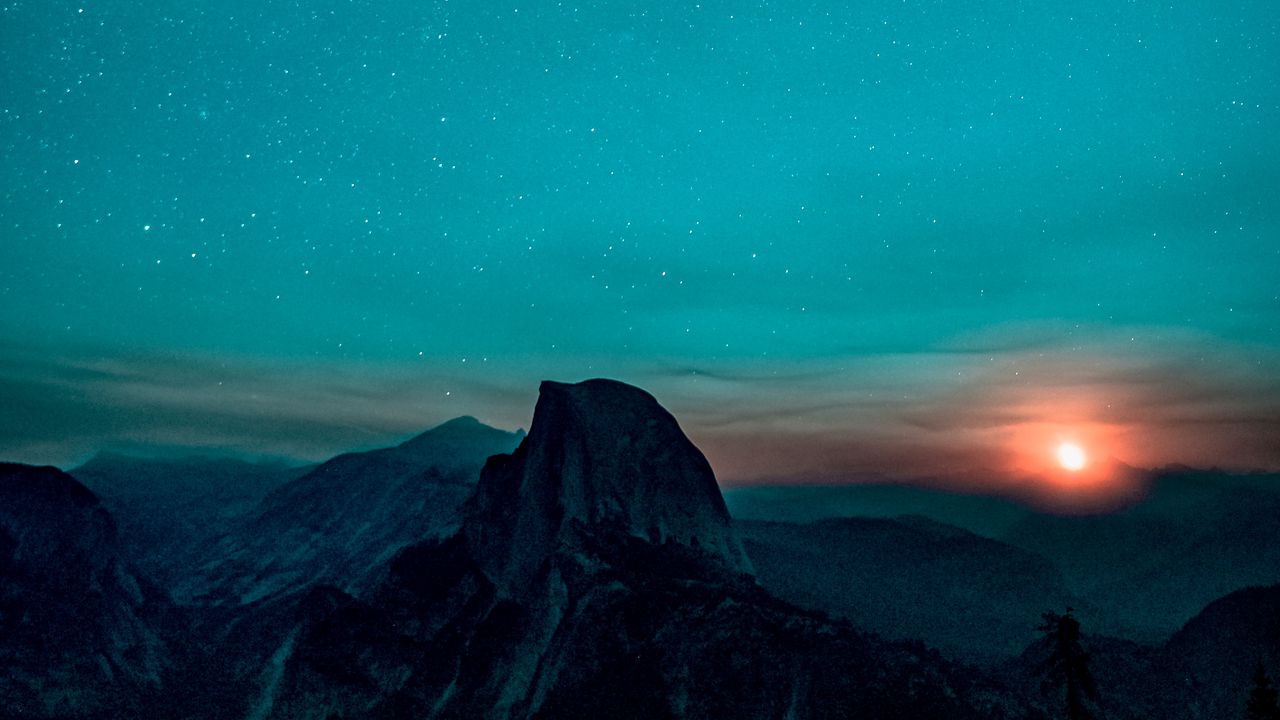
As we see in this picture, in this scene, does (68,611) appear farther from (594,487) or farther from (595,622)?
(595,622)

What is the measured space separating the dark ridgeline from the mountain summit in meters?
0.27

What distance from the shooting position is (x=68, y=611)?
10556cm

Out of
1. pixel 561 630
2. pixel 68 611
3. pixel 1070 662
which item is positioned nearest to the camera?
pixel 1070 662

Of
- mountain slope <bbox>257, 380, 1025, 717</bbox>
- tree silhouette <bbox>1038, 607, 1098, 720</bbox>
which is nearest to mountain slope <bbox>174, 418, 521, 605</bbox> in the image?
mountain slope <bbox>257, 380, 1025, 717</bbox>

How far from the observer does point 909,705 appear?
165ft

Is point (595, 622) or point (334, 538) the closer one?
point (595, 622)

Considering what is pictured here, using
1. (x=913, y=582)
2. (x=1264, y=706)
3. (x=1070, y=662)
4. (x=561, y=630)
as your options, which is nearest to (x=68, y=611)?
(x=561, y=630)

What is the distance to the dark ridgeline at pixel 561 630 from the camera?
56562mm

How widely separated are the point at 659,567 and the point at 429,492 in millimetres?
111230

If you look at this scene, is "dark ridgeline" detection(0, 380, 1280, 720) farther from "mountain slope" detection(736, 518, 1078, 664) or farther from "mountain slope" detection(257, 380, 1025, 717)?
"mountain slope" detection(736, 518, 1078, 664)

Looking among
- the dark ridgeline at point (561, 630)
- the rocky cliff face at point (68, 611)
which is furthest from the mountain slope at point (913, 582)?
the rocky cliff face at point (68, 611)

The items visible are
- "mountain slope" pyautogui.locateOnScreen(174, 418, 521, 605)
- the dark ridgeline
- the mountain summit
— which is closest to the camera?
the dark ridgeline

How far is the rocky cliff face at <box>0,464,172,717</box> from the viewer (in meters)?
94.1

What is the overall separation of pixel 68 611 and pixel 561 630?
78.7 metres
